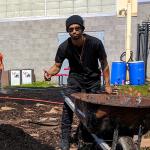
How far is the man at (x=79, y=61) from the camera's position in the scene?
6449 millimetres

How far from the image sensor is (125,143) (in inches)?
211

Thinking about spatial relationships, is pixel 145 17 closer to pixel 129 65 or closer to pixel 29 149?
pixel 129 65

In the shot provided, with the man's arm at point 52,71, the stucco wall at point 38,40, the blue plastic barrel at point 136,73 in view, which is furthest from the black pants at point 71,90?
the stucco wall at point 38,40

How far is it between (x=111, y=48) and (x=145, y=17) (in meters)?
2.06

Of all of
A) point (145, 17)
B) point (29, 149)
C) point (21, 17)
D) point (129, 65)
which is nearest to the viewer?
point (29, 149)

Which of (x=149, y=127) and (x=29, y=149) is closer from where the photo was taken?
(x=149, y=127)

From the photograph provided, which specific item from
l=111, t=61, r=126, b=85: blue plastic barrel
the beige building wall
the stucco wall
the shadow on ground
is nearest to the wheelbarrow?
the shadow on ground

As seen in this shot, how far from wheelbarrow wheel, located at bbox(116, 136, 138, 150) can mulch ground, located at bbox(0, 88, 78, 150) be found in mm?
1983

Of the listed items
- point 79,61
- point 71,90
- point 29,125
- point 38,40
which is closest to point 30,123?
point 29,125

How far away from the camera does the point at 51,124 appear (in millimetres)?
9188

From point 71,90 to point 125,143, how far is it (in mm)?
1719

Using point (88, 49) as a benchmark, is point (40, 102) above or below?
below

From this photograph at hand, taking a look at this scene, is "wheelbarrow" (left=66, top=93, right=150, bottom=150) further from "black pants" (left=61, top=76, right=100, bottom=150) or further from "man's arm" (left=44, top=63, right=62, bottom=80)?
"man's arm" (left=44, top=63, right=62, bottom=80)

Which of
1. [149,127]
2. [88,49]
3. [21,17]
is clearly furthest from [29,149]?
[21,17]
